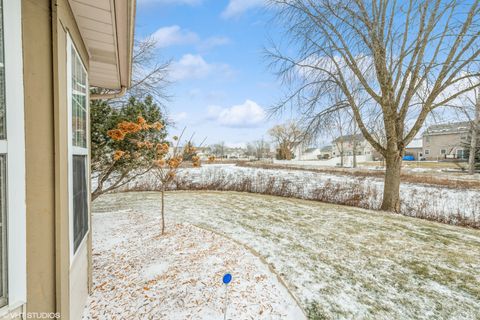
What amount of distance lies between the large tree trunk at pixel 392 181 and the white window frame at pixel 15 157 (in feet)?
26.3

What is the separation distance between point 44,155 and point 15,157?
5.6 inches

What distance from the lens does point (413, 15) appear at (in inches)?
240

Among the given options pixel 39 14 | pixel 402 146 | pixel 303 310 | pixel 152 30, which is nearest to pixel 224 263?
pixel 303 310

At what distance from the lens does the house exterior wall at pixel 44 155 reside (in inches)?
44.1

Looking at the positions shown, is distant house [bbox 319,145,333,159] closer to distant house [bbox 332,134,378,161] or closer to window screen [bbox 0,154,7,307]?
distant house [bbox 332,134,378,161]

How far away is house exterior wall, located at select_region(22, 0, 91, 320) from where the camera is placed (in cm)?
112

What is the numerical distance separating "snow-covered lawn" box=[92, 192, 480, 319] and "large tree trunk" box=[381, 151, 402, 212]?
0.57 m

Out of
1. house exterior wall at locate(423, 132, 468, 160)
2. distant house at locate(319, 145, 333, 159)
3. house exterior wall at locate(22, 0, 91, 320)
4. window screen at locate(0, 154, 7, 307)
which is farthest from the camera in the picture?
distant house at locate(319, 145, 333, 159)

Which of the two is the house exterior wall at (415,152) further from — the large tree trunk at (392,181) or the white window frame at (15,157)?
the white window frame at (15,157)

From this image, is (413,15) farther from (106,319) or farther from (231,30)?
(106,319)

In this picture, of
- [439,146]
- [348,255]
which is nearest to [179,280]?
[348,255]

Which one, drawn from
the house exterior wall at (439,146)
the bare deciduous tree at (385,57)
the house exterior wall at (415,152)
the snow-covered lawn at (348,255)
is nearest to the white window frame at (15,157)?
the snow-covered lawn at (348,255)

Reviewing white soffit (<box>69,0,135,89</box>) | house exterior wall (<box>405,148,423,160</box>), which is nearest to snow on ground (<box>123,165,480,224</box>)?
white soffit (<box>69,0,135,89</box>)

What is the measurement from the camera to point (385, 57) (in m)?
5.94
